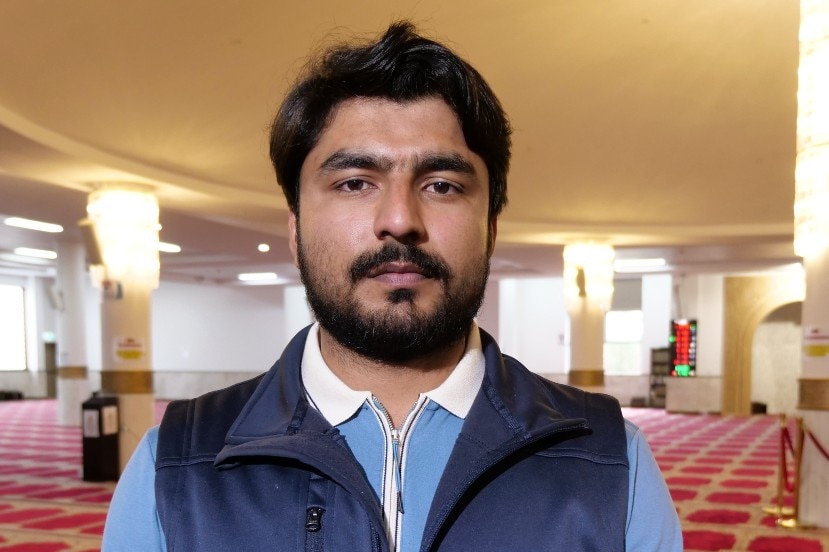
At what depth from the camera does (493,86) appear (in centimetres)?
641

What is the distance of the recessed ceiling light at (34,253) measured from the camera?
14350 mm

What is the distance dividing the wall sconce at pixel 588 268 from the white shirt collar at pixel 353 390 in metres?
10.7

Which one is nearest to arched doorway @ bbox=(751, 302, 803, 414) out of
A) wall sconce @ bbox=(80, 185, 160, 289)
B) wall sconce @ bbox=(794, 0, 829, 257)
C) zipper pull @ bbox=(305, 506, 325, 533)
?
wall sconce @ bbox=(794, 0, 829, 257)

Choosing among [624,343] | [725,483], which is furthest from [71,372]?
[624,343]

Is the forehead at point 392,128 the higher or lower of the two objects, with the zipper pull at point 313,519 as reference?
higher

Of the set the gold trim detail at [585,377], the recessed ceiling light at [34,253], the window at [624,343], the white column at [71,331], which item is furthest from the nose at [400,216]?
the window at [624,343]

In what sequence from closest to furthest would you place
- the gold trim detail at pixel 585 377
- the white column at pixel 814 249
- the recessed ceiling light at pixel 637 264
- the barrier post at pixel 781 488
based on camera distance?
the white column at pixel 814 249, the barrier post at pixel 781 488, the gold trim detail at pixel 585 377, the recessed ceiling light at pixel 637 264

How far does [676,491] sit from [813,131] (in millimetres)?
3664

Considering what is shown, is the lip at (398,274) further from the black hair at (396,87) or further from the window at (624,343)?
the window at (624,343)

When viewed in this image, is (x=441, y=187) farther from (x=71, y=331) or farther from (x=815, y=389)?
(x=71, y=331)

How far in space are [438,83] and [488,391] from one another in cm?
53

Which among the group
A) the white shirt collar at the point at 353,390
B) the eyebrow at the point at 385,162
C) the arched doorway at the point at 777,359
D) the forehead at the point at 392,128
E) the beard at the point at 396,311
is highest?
the forehead at the point at 392,128

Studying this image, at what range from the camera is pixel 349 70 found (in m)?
1.30

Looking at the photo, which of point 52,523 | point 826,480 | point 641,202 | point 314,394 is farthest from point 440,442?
point 641,202
